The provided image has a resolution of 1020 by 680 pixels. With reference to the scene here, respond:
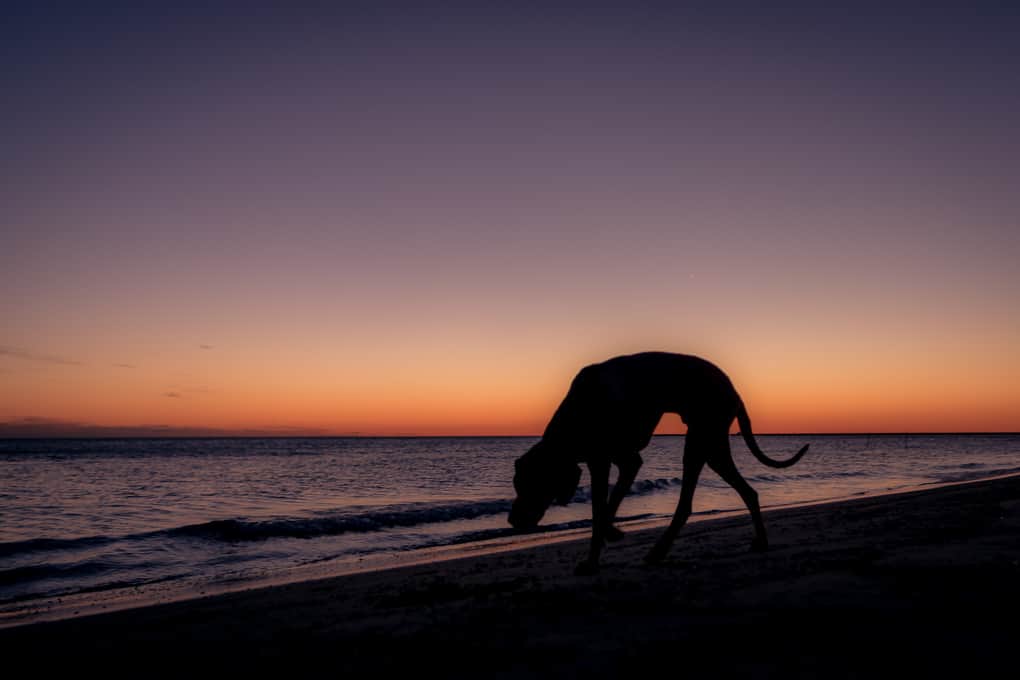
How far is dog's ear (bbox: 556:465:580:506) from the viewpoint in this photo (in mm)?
7000

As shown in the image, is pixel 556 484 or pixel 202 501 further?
pixel 202 501

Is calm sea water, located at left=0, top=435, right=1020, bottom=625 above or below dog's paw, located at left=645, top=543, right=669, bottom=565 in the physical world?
below

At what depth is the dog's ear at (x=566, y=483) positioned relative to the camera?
276 inches

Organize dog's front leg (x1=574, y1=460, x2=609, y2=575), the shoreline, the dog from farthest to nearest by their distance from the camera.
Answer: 1. the shoreline
2. the dog
3. dog's front leg (x1=574, y1=460, x2=609, y2=575)

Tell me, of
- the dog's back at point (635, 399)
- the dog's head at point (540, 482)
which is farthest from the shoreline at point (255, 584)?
the dog's back at point (635, 399)

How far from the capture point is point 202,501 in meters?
28.2

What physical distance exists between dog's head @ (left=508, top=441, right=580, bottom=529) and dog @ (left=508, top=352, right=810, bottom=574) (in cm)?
1

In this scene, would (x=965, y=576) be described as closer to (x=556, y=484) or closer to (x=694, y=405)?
(x=694, y=405)

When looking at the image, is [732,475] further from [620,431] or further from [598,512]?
[598,512]

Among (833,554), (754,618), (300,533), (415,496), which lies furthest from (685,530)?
(415,496)

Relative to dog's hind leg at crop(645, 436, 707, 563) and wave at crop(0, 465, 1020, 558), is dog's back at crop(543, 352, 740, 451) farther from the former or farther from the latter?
wave at crop(0, 465, 1020, 558)

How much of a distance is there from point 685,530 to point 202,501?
23.0 meters

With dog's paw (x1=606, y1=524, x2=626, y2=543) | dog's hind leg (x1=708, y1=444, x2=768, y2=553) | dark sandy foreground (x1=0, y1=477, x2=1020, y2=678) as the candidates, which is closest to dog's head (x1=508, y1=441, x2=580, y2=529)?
dog's paw (x1=606, y1=524, x2=626, y2=543)

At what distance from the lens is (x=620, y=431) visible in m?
6.66
